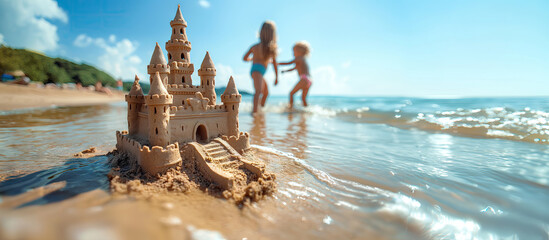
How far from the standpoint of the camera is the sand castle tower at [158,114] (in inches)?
194

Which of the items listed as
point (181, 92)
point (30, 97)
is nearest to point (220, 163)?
point (181, 92)

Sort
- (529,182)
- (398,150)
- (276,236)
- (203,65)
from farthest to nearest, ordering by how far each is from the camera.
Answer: (398,150) → (203,65) → (529,182) → (276,236)

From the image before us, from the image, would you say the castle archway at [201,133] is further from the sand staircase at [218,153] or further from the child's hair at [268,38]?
the child's hair at [268,38]

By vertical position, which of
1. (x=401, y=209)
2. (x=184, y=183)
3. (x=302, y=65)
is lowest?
(x=401, y=209)

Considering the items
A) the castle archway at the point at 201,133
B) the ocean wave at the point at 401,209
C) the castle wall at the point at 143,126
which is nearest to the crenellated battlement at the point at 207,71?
the castle archway at the point at 201,133

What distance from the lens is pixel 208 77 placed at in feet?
21.2

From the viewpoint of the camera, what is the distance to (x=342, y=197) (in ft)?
14.9

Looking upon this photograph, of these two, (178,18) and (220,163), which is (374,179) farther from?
(178,18)

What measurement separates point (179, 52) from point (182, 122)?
200 centimetres

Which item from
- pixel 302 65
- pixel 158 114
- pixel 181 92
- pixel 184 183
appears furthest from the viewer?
pixel 302 65

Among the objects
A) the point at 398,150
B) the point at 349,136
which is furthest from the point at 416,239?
the point at 349,136

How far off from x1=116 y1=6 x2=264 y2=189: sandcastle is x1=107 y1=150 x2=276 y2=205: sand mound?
0.39 ft

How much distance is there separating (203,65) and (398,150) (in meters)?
6.89

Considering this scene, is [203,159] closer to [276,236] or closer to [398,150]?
[276,236]
